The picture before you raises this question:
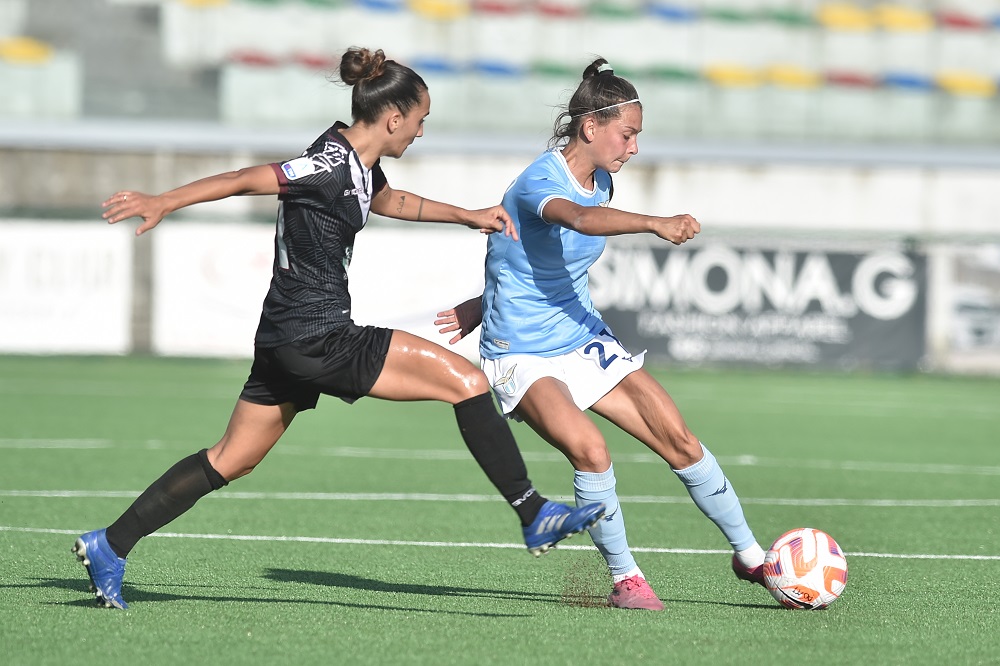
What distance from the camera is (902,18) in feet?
89.1

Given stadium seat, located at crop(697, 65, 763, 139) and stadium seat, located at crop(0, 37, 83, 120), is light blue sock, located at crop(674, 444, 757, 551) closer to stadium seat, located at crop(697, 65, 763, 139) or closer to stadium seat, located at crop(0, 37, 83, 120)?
stadium seat, located at crop(697, 65, 763, 139)

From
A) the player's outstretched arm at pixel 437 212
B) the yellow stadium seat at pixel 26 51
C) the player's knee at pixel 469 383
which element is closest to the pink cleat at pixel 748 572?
the player's knee at pixel 469 383

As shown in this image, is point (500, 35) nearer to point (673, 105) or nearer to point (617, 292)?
point (673, 105)

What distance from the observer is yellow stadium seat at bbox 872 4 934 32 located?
2708cm

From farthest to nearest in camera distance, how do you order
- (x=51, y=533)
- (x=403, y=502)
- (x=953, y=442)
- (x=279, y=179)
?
1. (x=953, y=442)
2. (x=403, y=502)
3. (x=51, y=533)
4. (x=279, y=179)

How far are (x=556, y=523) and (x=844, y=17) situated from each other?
2384 centimetres

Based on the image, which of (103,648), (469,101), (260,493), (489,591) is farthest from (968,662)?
(469,101)

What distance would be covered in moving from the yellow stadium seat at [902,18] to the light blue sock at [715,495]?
2276 centimetres

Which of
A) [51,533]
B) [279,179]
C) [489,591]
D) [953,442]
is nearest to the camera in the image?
[279,179]

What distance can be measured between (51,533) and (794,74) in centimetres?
2148

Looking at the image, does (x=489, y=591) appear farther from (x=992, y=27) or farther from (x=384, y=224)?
(x=992, y=27)

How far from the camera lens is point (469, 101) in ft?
82.8

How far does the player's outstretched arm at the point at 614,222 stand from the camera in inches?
195

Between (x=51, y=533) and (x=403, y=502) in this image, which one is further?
(x=403, y=502)
